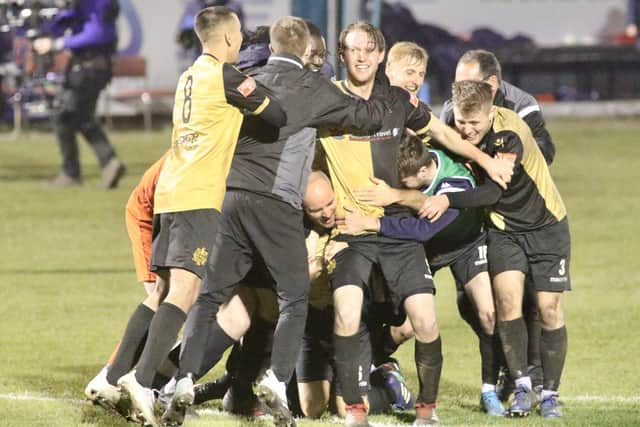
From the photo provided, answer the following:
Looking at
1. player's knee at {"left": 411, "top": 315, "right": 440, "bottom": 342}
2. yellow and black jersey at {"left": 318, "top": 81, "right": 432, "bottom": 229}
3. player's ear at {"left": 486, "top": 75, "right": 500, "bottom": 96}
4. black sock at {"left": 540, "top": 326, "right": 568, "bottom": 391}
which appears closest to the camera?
player's knee at {"left": 411, "top": 315, "right": 440, "bottom": 342}

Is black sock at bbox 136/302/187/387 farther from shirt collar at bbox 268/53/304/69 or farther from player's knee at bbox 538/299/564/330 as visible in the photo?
player's knee at bbox 538/299/564/330

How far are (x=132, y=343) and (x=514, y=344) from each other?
6.40 ft

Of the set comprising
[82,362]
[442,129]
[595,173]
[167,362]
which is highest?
[442,129]

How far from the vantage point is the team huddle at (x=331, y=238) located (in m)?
6.95

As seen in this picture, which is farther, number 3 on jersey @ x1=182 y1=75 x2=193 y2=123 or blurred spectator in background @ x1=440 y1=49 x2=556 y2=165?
blurred spectator in background @ x1=440 y1=49 x2=556 y2=165

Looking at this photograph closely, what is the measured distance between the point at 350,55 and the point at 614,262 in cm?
668

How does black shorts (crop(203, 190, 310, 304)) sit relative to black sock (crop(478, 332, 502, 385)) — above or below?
above

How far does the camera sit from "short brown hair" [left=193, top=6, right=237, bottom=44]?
7.05m

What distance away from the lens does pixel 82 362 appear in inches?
368

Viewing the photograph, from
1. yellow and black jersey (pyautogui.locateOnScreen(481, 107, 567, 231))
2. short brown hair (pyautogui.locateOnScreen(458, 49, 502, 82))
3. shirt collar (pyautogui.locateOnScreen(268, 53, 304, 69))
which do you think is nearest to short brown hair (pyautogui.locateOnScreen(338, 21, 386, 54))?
shirt collar (pyautogui.locateOnScreen(268, 53, 304, 69))

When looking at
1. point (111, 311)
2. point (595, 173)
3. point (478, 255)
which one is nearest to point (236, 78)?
point (478, 255)

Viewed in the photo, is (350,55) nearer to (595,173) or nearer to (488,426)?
(488,426)

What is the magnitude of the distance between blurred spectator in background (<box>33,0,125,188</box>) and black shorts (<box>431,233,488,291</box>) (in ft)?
38.5

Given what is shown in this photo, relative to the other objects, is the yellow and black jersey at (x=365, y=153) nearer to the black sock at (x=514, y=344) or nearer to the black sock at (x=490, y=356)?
the black sock at (x=514, y=344)
